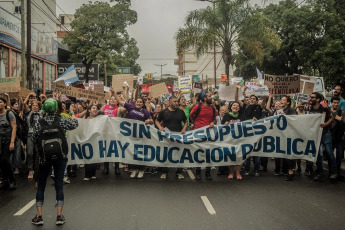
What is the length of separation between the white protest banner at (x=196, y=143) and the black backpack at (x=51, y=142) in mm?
3676

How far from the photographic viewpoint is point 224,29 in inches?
1041

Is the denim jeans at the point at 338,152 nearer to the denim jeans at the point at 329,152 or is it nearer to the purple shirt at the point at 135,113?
the denim jeans at the point at 329,152

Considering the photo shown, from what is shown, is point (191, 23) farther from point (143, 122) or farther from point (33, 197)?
point (33, 197)

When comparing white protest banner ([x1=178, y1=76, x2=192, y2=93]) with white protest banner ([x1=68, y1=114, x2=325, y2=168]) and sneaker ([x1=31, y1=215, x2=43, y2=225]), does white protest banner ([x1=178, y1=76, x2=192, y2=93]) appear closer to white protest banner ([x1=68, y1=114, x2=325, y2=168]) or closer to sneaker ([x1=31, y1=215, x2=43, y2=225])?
white protest banner ([x1=68, y1=114, x2=325, y2=168])

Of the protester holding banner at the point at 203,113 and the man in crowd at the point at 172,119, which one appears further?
the protester holding banner at the point at 203,113

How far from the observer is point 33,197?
319 inches

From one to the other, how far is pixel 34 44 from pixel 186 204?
25.3m

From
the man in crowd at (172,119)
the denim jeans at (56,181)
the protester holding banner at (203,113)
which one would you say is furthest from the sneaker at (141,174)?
the denim jeans at (56,181)

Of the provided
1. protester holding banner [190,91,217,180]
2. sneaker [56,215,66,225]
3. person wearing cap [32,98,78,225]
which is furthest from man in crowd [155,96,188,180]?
sneaker [56,215,66,225]

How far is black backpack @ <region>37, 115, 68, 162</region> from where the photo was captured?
243 inches

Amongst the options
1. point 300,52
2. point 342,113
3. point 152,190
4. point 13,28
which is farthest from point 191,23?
point 152,190

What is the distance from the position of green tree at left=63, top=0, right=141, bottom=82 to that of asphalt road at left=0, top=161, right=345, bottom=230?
3419 centimetres

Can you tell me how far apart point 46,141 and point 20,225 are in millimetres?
1227

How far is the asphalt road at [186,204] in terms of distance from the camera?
20.5 ft
